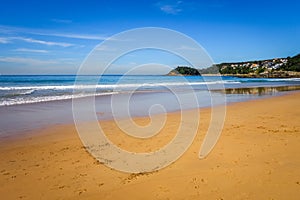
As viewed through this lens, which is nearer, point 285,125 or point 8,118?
point 285,125

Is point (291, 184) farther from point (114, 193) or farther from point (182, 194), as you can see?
point (114, 193)

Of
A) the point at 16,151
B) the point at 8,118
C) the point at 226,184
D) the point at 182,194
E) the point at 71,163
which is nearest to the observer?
the point at 182,194

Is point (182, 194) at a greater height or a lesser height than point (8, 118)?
lesser

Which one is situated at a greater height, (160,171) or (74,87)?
(74,87)

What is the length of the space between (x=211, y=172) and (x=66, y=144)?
369 centimetres

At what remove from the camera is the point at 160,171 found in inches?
180

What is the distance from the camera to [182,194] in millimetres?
3719

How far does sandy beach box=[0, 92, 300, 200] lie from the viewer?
3771 millimetres

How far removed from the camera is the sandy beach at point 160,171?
3.77m

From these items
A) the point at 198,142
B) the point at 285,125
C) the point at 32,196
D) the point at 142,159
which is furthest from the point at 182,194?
the point at 285,125

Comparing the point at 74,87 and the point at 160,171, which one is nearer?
the point at 160,171

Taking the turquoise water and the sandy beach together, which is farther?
the turquoise water

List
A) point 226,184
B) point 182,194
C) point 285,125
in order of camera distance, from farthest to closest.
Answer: point 285,125
point 226,184
point 182,194

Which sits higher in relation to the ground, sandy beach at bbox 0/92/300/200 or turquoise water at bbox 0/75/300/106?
turquoise water at bbox 0/75/300/106
